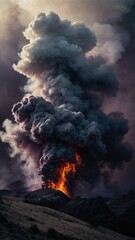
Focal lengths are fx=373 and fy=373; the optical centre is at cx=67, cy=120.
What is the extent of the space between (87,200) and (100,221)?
29.7 feet

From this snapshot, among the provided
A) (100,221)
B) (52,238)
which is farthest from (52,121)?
(52,238)

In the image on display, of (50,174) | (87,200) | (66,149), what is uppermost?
(66,149)

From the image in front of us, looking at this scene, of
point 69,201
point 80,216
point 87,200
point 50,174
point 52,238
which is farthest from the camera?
point 50,174

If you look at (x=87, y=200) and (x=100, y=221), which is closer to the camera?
(x=100, y=221)

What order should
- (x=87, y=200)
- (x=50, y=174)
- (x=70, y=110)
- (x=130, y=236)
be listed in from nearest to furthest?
(x=130, y=236) < (x=87, y=200) < (x=50, y=174) < (x=70, y=110)

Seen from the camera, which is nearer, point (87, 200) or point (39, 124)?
point (87, 200)

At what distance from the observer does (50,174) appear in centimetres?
9694

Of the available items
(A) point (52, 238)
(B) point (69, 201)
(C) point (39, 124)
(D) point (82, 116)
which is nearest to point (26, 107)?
(C) point (39, 124)

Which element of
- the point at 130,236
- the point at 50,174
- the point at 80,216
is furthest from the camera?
the point at 50,174

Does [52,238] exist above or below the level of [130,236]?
below

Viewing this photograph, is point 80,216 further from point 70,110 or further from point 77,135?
point 70,110

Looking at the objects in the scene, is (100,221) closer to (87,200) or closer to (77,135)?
(87,200)

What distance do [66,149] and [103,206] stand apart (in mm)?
32299

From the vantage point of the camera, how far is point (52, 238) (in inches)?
1437
